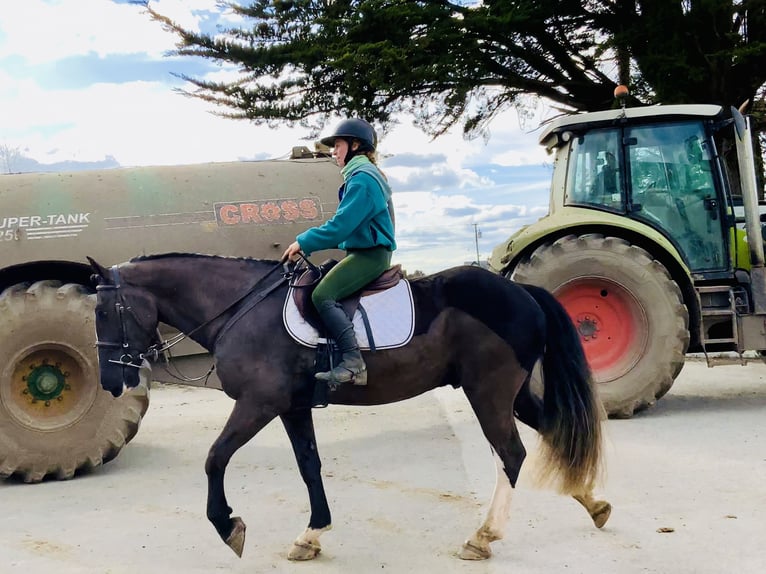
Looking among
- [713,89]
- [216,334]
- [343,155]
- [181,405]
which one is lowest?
[181,405]

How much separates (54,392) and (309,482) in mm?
3220

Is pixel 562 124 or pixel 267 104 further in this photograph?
pixel 267 104

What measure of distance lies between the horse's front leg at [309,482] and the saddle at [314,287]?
23.3 inches

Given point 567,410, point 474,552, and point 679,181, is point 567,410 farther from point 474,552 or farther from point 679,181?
point 679,181

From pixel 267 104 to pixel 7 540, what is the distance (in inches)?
423

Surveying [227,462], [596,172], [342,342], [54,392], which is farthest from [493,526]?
[596,172]

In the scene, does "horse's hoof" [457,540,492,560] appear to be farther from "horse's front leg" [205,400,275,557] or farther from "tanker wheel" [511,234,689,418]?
"tanker wheel" [511,234,689,418]

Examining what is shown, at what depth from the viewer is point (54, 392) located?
22.0 ft

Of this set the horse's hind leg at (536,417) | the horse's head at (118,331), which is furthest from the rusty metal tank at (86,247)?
the horse's hind leg at (536,417)

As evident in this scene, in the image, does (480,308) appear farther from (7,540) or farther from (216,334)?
(7,540)

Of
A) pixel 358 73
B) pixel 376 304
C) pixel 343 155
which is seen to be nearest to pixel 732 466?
pixel 376 304

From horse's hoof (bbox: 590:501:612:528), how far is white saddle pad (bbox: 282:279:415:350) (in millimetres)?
1454

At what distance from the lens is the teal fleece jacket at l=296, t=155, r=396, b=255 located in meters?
4.24

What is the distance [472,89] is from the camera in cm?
1473
